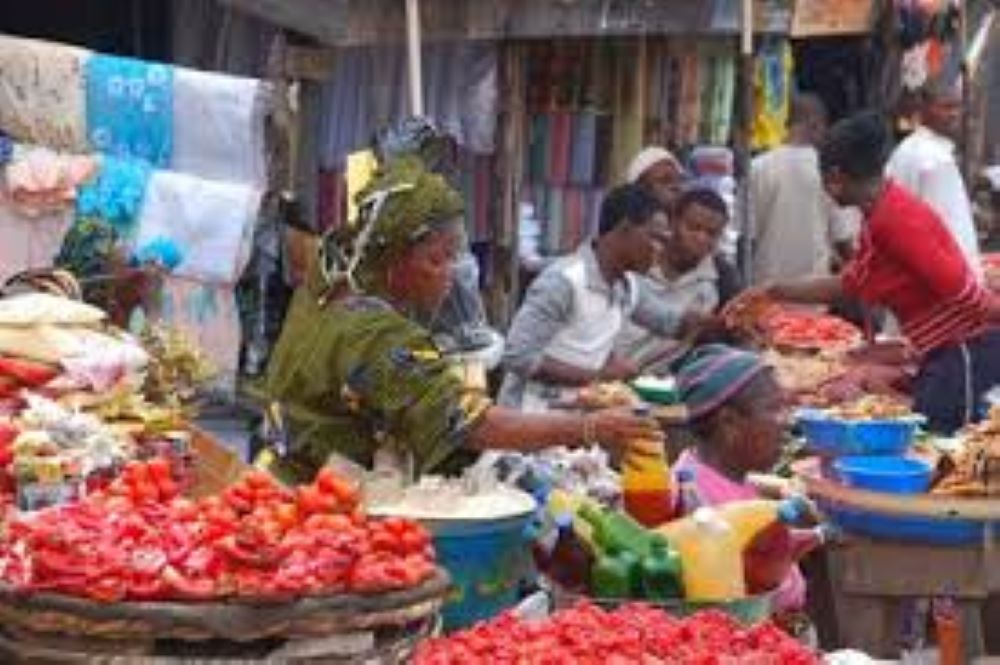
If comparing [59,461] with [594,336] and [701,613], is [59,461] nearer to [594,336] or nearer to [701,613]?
[701,613]

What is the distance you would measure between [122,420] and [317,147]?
4.45 m

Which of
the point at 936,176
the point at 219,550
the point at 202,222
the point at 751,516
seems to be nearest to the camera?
the point at 219,550

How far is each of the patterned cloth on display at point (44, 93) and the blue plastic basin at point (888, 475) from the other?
14.6ft

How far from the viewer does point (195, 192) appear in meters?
9.25

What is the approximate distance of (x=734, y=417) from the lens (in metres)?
5.75

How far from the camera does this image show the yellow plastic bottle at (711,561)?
475 centimetres

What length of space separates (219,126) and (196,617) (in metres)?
5.48

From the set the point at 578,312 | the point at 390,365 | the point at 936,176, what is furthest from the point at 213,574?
the point at 936,176

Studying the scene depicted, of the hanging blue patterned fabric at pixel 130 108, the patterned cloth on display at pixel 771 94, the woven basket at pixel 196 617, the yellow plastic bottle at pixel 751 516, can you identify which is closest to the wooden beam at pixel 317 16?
the hanging blue patterned fabric at pixel 130 108

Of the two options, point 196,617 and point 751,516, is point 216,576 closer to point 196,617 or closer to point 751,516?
point 196,617

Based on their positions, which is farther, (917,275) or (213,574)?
(917,275)

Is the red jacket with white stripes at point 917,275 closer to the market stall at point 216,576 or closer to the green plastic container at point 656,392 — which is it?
the green plastic container at point 656,392

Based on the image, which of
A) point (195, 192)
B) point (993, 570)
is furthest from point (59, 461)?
point (195, 192)

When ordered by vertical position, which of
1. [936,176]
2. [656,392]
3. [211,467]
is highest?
[936,176]
